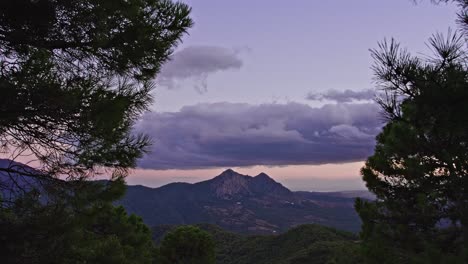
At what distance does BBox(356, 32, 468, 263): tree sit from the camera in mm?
6051

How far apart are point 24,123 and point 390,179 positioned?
14.4 metres

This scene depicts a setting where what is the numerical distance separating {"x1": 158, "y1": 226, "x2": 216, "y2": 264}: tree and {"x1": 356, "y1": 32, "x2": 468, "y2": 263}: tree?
15.9m

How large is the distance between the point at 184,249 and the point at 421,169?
20.2 m

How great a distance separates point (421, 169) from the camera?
14.9 meters

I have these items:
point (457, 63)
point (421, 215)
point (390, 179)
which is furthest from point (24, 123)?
point (390, 179)

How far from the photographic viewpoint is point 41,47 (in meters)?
7.74

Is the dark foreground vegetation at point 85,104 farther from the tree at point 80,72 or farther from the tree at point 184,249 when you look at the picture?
the tree at point 184,249

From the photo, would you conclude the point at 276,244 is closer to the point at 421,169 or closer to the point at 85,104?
the point at 421,169

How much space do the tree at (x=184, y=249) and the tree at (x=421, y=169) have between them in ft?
52.0

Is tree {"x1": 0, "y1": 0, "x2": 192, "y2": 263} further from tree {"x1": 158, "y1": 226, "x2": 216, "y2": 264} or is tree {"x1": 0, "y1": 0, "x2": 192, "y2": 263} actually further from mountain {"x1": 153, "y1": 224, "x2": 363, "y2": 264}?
mountain {"x1": 153, "y1": 224, "x2": 363, "y2": 264}

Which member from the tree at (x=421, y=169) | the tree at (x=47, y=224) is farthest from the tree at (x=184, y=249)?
the tree at (x=47, y=224)

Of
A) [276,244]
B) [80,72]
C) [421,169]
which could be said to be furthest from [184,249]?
[276,244]

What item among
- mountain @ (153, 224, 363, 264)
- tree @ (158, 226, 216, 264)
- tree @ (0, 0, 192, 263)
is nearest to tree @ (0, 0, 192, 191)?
tree @ (0, 0, 192, 263)

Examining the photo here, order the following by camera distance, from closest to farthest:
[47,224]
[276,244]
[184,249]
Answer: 1. [47,224]
2. [184,249]
3. [276,244]
